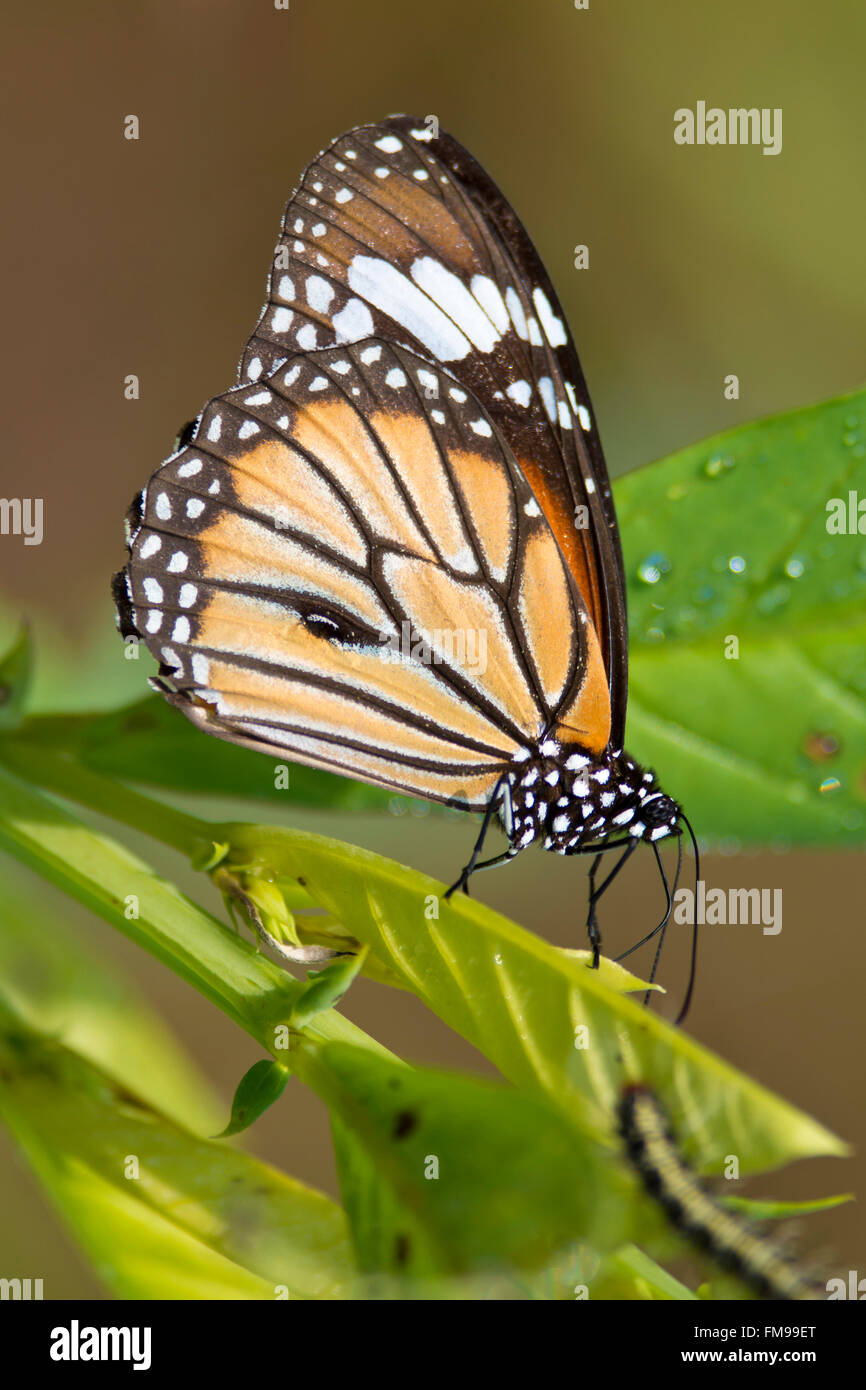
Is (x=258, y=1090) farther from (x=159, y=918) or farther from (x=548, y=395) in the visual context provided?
(x=548, y=395)

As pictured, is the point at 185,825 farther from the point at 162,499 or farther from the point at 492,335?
the point at 492,335

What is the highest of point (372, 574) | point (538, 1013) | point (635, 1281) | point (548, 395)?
point (548, 395)

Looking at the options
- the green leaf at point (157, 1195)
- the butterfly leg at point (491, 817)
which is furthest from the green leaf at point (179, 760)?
the green leaf at point (157, 1195)

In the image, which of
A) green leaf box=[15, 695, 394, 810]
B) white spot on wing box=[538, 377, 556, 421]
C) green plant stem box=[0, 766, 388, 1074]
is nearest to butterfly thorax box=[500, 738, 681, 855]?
green leaf box=[15, 695, 394, 810]

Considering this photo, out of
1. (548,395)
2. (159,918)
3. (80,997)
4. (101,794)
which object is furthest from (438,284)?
(80,997)

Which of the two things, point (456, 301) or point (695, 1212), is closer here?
point (695, 1212)
